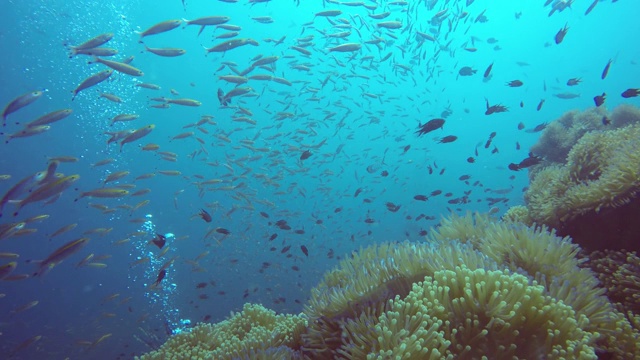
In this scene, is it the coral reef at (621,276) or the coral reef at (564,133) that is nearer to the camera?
the coral reef at (621,276)

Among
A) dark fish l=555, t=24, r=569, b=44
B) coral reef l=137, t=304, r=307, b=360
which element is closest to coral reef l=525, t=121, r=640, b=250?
coral reef l=137, t=304, r=307, b=360

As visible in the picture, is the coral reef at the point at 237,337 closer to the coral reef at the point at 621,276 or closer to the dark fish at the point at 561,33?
the coral reef at the point at 621,276

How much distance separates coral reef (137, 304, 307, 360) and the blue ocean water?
6.09 metres

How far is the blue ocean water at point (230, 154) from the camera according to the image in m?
16.9

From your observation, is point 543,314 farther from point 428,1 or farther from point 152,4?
point 152,4

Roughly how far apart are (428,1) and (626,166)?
37.6ft

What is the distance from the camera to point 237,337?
488 centimetres

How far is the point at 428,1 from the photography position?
13.1 meters

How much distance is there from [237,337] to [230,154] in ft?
54.7

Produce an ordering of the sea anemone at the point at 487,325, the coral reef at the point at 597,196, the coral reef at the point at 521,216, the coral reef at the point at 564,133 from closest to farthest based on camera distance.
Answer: the sea anemone at the point at 487,325, the coral reef at the point at 597,196, the coral reef at the point at 521,216, the coral reef at the point at 564,133

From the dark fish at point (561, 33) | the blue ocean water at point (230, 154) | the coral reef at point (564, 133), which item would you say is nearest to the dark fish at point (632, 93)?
the coral reef at point (564, 133)

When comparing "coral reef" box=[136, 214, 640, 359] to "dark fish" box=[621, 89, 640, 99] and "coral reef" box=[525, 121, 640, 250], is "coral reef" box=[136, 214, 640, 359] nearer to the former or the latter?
"coral reef" box=[525, 121, 640, 250]

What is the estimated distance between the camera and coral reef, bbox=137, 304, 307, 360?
12.3ft

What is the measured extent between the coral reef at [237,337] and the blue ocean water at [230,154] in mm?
6086
